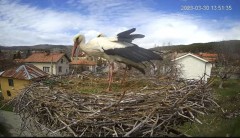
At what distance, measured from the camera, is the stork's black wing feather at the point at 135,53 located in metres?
3.50

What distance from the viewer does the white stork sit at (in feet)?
11.6

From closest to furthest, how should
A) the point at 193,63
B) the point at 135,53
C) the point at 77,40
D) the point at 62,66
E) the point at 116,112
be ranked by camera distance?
1. the point at 116,112
2. the point at 135,53
3. the point at 77,40
4. the point at 62,66
5. the point at 193,63

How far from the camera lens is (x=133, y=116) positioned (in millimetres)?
2471

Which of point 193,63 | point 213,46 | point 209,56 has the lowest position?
point 193,63

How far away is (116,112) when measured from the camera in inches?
99.0

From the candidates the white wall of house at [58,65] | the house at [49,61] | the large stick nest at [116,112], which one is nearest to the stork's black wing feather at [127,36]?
the large stick nest at [116,112]

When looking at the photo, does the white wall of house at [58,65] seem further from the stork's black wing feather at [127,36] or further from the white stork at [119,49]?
the stork's black wing feather at [127,36]

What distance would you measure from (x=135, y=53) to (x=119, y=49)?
22 cm

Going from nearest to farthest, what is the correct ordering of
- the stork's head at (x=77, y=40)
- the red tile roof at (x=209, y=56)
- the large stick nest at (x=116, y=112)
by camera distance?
the large stick nest at (x=116, y=112), the stork's head at (x=77, y=40), the red tile roof at (x=209, y=56)

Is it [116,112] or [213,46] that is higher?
[213,46]

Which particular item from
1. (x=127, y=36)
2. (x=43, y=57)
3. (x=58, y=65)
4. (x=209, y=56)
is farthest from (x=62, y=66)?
(x=209, y=56)

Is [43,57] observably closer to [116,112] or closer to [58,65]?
[58,65]

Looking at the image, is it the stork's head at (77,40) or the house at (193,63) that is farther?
the house at (193,63)

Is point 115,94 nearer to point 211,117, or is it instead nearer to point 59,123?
point 59,123
